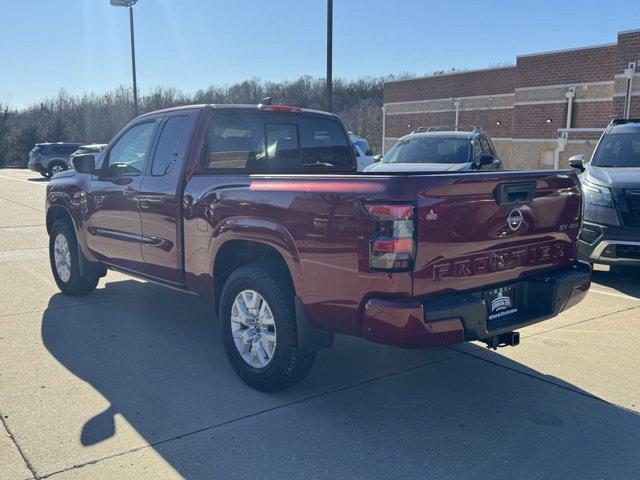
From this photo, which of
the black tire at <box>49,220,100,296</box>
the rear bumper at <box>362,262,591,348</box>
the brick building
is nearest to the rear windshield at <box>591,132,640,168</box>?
the rear bumper at <box>362,262,591,348</box>

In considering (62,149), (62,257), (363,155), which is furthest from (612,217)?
(62,149)

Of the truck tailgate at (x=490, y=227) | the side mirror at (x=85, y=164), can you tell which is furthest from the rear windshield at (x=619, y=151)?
the side mirror at (x=85, y=164)

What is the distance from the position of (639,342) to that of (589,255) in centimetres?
205

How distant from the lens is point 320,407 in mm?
3916

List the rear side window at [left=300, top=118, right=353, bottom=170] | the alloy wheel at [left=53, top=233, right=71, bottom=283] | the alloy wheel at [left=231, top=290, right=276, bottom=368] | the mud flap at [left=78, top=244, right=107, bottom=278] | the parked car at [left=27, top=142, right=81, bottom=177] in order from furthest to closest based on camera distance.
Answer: the parked car at [left=27, top=142, right=81, bottom=177]
the alloy wheel at [left=53, top=233, right=71, bottom=283]
the mud flap at [left=78, top=244, right=107, bottom=278]
the rear side window at [left=300, top=118, right=353, bottom=170]
the alloy wheel at [left=231, top=290, right=276, bottom=368]

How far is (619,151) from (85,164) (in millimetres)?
6618

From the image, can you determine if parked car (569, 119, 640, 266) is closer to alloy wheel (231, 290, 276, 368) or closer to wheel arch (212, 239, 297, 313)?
wheel arch (212, 239, 297, 313)

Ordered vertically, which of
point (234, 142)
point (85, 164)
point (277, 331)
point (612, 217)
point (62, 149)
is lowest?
point (277, 331)

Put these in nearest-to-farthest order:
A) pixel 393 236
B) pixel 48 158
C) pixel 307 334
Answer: pixel 393 236
pixel 307 334
pixel 48 158

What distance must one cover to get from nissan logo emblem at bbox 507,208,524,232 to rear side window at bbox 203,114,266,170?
2.18 metres

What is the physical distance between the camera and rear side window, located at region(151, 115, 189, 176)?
4.95 meters

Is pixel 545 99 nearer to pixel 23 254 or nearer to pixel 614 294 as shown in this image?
pixel 614 294

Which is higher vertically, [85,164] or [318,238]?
[85,164]

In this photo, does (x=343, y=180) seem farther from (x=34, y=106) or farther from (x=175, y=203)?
(x=34, y=106)
